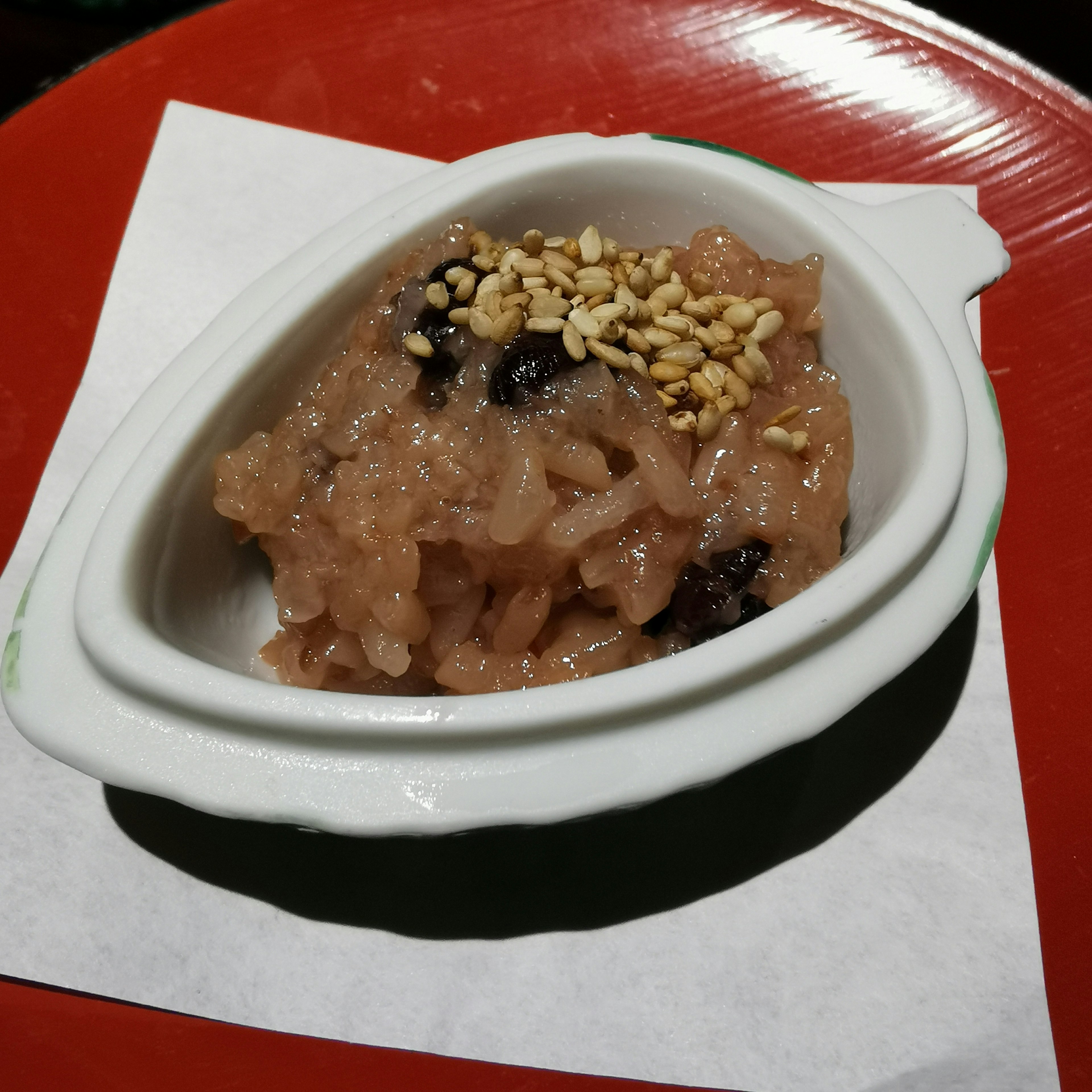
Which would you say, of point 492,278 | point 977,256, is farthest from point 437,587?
point 977,256

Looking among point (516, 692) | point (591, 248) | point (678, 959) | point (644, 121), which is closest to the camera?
point (516, 692)

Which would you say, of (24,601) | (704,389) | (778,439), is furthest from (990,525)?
(24,601)

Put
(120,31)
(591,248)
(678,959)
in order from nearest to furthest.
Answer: (678,959)
(591,248)
(120,31)

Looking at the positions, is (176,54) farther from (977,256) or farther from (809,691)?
(809,691)

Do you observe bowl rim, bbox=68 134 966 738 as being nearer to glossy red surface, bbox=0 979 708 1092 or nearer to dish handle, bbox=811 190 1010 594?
dish handle, bbox=811 190 1010 594

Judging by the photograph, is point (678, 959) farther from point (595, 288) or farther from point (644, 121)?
point (644, 121)

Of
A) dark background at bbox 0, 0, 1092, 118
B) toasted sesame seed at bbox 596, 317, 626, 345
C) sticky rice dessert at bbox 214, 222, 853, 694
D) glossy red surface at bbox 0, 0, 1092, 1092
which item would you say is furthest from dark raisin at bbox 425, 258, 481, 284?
dark background at bbox 0, 0, 1092, 118

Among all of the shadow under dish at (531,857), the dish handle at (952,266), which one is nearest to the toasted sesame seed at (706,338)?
the dish handle at (952,266)

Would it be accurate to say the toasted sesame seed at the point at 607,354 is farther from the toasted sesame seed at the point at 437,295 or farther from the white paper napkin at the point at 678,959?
the white paper napkin at the point at 678,959
